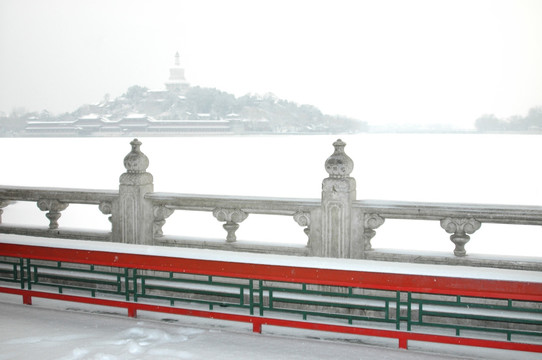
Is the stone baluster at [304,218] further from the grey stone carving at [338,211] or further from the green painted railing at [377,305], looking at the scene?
the green painted railing at [377,305]

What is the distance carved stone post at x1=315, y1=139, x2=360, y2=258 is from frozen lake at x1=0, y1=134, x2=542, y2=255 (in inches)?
75.7

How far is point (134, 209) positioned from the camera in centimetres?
632

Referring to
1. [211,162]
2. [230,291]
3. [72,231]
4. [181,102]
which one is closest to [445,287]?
[230,291]

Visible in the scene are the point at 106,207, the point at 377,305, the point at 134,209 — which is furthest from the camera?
the point at 106,207

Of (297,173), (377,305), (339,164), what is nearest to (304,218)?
(339,164)

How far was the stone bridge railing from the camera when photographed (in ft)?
16.9

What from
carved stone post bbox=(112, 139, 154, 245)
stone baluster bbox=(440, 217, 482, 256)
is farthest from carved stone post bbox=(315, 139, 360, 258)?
carved stone post bbox=(112, 139, 154, 245)

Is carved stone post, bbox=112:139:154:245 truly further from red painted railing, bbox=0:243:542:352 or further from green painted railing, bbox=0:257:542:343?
red painted railing, bbox=0:243:542:352

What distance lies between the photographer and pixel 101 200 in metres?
6.50

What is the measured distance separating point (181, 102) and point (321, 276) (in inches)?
440

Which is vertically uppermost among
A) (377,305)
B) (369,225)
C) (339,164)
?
(339,164)

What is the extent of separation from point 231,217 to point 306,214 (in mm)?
874

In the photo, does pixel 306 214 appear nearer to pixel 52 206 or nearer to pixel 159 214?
pixel 159 214

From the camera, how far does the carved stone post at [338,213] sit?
215 inches
